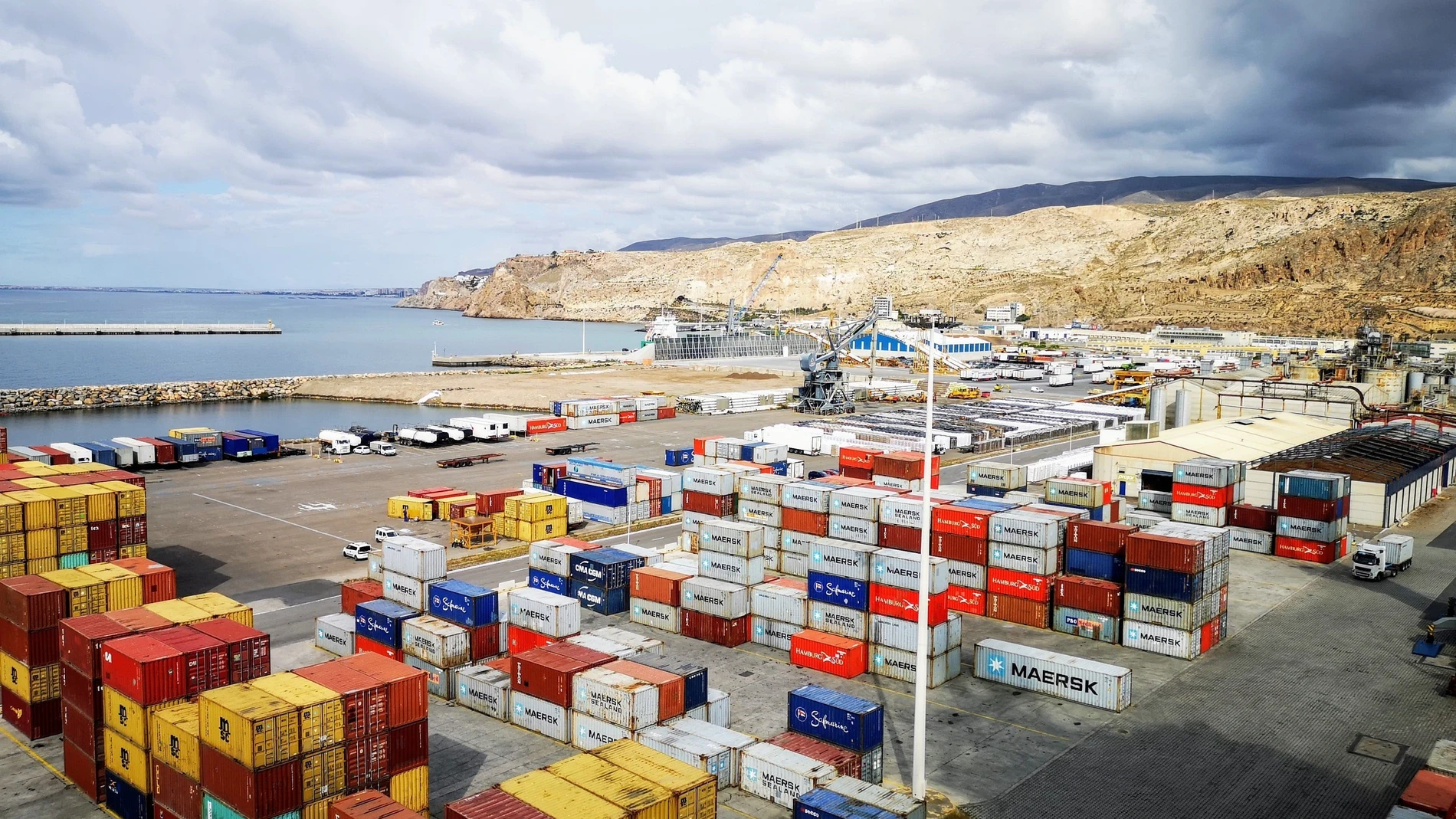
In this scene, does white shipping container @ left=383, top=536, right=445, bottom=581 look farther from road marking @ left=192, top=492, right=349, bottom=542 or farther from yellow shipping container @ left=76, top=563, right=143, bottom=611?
road marking @ left=192, top=492, right=349, bottom=542

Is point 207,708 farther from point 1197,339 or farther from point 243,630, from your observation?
point 1197,339

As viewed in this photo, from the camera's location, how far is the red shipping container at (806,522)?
40719 millimetres

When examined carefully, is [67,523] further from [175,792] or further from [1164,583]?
[1164,583]

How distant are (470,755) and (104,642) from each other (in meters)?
9.53

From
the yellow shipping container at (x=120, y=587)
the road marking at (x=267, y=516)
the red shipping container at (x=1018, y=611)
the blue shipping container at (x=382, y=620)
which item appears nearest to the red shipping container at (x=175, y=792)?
the yellow shipping container at (x=120, y=587)

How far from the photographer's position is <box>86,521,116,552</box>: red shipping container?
35.8 meters

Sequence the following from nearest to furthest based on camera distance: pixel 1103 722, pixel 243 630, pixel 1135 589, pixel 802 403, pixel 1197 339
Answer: pixel 243 630, pixel 1103 722, pixel 1135 589, pixel 802 403, pixel 1197 339

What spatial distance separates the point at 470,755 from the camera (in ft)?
85.4

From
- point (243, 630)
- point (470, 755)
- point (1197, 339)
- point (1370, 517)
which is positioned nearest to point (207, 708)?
point (243, 630)

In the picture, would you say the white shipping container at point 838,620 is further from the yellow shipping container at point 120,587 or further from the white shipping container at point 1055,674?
the yellow shipping container at point 120,587

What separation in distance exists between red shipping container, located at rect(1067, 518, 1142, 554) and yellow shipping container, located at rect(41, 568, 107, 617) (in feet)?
110

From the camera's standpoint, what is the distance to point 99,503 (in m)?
35.9

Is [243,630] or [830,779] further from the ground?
[243,630]

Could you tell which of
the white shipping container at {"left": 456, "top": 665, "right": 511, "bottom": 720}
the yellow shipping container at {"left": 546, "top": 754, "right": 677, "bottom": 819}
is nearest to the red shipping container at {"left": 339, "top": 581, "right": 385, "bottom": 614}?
the white shipping container at {"left": 456, "top": 665, "right": 511, "bottom": 720}
